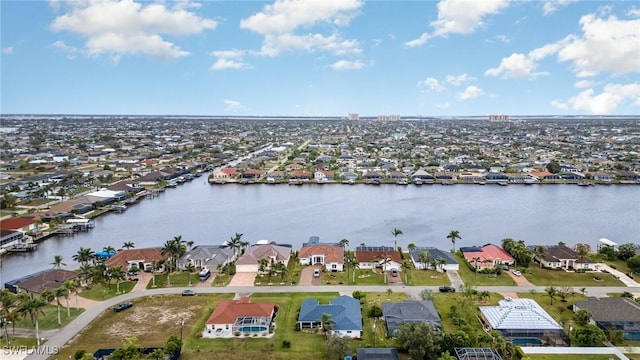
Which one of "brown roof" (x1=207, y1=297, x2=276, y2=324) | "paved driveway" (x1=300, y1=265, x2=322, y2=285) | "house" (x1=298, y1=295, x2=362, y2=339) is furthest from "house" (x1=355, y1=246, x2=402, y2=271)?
"brown roof" (x1=207, y1=297, x2=276, y2=324)

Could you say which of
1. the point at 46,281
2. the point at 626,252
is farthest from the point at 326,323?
the point at 626,252

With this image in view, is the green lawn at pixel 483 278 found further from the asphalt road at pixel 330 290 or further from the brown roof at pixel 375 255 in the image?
the brown roof at pixel 375 255

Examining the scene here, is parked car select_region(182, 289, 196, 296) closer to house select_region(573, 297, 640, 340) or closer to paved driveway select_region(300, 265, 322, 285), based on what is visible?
paved driveway select_region(300, 265, 322, 285)

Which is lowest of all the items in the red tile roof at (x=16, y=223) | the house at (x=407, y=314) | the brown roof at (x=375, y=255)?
the house at (x=407, y=314)

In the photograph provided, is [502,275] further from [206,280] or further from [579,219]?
[579,219]

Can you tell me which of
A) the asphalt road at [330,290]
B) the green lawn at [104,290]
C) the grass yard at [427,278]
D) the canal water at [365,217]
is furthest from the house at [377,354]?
the canal water at [365,217]

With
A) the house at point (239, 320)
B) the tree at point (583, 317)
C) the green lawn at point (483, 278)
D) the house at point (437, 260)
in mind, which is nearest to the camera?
the house at point (239, 320)
